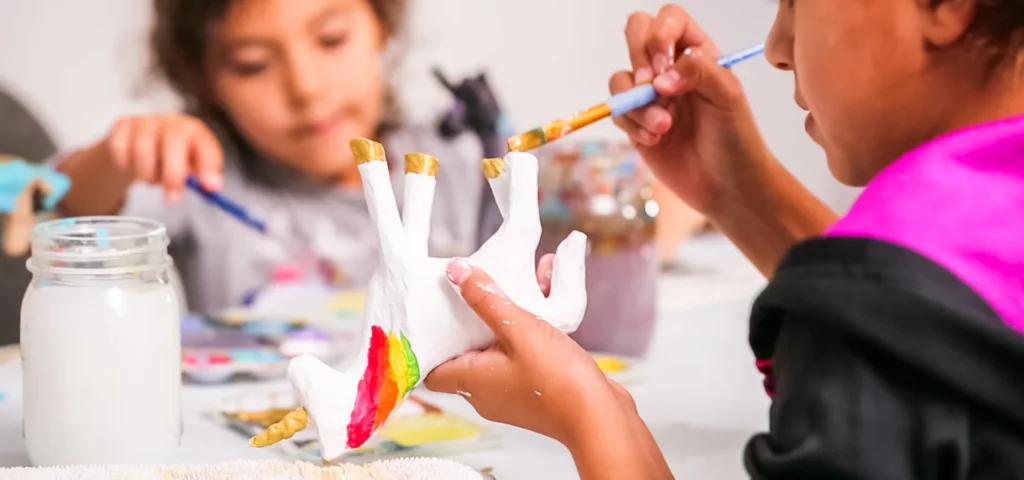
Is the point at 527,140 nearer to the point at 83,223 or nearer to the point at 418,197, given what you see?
the point at 418,197

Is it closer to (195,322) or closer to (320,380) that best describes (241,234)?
(195,322)

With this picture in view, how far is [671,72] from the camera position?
0.60 m

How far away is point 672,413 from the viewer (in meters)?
0.68

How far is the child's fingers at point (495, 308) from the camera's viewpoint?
0.42 meters

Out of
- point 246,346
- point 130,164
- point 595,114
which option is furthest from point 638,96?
point 130,164

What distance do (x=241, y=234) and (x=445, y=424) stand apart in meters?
0.41

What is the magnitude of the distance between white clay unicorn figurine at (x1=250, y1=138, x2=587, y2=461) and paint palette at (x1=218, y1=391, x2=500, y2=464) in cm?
11

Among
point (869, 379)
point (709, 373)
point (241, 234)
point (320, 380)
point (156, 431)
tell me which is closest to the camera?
point (869, 379)

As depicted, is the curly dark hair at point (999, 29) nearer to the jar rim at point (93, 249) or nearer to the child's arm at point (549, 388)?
the child's arm at point (549, 388)

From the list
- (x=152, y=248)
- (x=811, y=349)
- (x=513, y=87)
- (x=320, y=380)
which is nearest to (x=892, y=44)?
(x=811, y=349)

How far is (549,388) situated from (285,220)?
23.7 inches

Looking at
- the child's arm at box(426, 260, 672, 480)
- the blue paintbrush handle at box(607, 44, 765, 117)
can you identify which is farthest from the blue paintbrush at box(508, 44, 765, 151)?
the child's arm at box(426, 260, 672, 480)

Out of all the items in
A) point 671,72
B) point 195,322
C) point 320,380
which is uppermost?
point 671,72

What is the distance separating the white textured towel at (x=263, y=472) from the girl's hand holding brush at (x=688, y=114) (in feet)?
0.88
